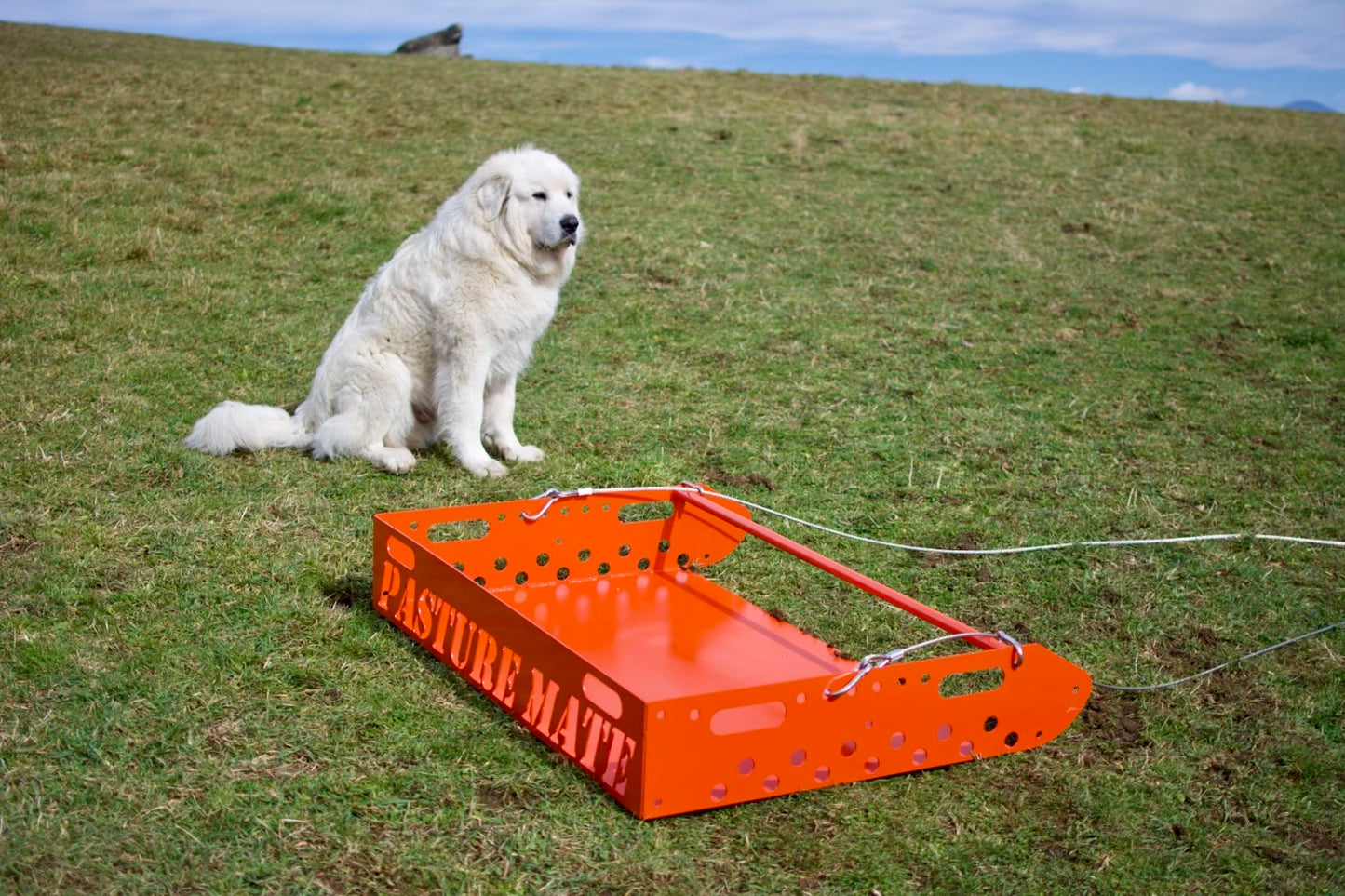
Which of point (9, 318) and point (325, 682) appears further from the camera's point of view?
point (9, 318)

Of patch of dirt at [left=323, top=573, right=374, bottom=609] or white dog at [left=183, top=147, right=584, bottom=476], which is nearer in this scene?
patch of dirt at [left=323, top=573, right=374, bottom=609]

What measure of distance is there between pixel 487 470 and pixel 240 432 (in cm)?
131

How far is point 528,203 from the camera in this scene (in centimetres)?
633

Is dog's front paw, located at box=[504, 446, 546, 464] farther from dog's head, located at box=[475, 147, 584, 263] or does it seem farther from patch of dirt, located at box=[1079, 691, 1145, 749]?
patch of dirt, located at box=[1079, 691, 1145, 749]

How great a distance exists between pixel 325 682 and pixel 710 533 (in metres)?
1.80

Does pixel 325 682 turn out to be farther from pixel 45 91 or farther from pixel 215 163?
pixel 45 91

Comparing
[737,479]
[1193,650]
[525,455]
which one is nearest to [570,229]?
[525,455]

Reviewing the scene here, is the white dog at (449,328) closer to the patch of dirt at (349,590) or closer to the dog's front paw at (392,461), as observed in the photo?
the dog's front paw at (392,461)

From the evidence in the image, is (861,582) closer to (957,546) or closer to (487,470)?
(957,546)

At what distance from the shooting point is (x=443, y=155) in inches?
545

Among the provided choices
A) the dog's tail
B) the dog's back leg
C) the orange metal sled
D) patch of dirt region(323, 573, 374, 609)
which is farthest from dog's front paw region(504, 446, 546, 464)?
patch of dirt region(323, 573, 374, 609)

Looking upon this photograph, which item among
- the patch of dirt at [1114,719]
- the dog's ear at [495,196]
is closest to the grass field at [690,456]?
the patch of dirt at [1114,719]

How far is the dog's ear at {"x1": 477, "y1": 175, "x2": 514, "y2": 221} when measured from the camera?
20.8 ft

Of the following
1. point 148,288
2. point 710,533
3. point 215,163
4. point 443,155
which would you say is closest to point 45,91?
point 215,163
